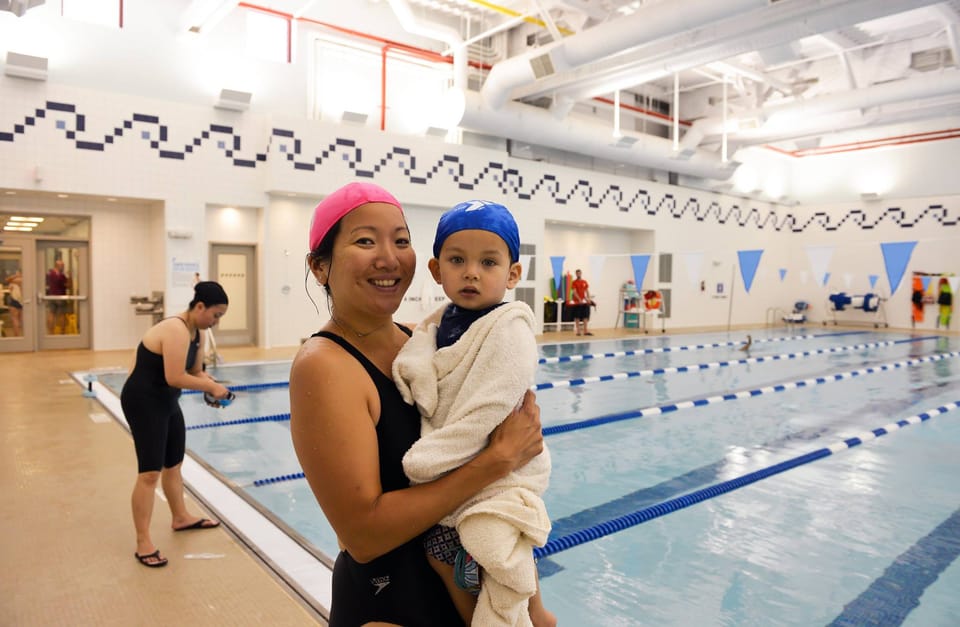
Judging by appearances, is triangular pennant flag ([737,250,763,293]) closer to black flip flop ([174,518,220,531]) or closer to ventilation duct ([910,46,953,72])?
ventilation duct ([910,46,953,72])

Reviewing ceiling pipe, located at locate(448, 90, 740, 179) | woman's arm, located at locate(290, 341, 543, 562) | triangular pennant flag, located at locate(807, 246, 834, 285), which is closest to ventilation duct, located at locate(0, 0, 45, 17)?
woman's arm, located at locate(290, 341, 543, 562)

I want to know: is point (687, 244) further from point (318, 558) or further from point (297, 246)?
point (318, 558)

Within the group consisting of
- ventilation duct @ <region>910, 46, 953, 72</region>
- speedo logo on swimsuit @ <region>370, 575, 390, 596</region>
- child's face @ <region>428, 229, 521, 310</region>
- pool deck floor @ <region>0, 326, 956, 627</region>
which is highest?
ventilation duct @ <region>910, 46, 953, 72</region>

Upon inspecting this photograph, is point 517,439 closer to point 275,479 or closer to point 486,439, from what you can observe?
point 486,439

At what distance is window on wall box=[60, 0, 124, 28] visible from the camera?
10.0 metres

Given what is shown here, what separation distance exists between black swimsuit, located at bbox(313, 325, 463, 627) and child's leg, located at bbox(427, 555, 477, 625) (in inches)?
0.7

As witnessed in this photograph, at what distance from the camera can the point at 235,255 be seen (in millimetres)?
12086

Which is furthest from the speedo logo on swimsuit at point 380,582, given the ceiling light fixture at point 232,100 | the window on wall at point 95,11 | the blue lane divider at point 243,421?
the window on wall at point 95,11

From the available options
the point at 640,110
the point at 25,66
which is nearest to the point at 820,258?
the point at 640,110

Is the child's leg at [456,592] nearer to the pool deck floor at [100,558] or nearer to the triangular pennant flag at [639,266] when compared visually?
Answer: the pool deck floor at [100,558]

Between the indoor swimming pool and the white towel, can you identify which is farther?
the indoor swimming pool

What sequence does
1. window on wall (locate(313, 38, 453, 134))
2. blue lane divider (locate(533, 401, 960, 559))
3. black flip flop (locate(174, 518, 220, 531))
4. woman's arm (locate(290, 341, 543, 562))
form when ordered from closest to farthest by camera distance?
1. woman's arm (locate(290, 341, 543, 562))
2. blue lane divider (locate(533, 401, 960, 559))
3. black flip flop (locate(174, 518, 220, 531))
4. window on wall (locate(313, 38, 453, 134))

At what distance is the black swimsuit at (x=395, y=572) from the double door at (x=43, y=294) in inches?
481

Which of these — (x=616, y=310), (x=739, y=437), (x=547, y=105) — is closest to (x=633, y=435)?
(x=739, y=437)
